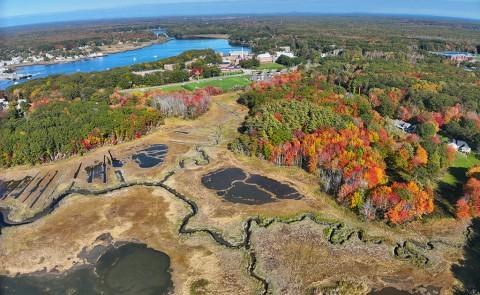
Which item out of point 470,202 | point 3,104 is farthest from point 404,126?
point 3,104

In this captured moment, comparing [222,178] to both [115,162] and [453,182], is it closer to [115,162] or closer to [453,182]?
[115,162]

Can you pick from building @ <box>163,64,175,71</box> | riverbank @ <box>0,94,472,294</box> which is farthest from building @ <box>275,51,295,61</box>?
riverbank @ <box>0,94,472,294</box>

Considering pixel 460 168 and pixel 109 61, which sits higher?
pixel 109 61

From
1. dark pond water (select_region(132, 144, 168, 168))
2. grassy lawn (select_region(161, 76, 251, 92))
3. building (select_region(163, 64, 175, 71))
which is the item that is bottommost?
dark pond water (select_region(132, 144, 168, 168))

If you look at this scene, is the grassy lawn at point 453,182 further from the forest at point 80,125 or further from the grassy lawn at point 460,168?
the forest at point 80,125

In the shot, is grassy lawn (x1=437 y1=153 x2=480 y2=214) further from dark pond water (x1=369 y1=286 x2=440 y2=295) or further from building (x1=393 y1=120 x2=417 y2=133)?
dark pond water (x1=369 y1=286 x2=440 y2=295)

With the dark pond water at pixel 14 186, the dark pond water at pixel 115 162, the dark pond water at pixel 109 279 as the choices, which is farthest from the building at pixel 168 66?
the dark pond water at pixel 109 279
